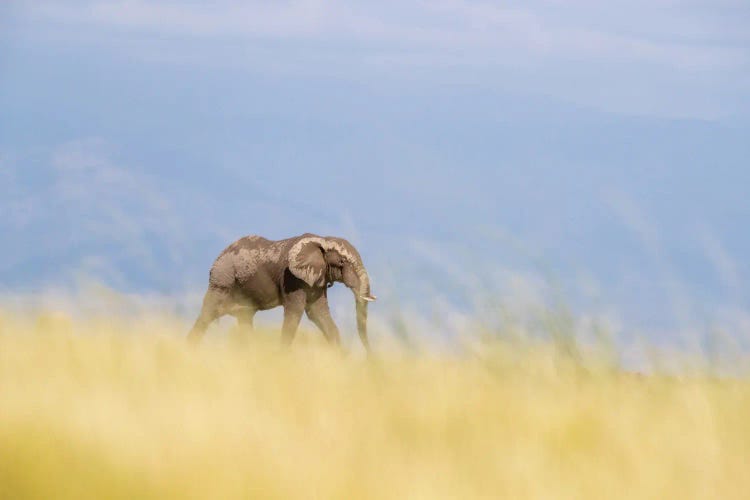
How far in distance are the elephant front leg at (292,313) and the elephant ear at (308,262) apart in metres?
0.13

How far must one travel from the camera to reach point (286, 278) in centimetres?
796

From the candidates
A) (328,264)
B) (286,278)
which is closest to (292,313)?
(286,278)

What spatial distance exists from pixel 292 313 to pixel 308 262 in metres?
0.40

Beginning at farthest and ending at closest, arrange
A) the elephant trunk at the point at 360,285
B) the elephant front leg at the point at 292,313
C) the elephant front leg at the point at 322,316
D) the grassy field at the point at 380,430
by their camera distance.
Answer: the elephant front leg at the point at 322,316
the elephant trunk at the point at 360,285
the elephant front leg at the point at 292,313
the grassy field at the point at 380,430

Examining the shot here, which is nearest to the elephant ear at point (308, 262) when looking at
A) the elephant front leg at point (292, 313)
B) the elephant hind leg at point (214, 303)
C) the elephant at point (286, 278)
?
the elephant at point (286, 278)

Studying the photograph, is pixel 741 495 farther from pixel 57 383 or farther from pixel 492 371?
pixel 57 383

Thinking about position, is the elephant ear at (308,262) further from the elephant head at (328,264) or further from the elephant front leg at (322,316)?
the elephant front leg at (322,316)

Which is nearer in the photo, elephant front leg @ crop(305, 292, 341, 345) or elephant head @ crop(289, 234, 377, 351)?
elephant head @ crop(289, 234, 377, 351)

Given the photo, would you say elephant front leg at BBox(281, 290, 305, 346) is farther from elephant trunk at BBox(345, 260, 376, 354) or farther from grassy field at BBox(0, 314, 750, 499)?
grassy field at BBox(0, 314, 750, 499)

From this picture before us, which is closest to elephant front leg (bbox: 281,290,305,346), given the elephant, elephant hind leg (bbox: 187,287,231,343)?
the elephant

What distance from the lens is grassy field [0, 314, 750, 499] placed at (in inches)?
128

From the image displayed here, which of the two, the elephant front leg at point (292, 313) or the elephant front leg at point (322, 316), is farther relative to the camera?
the elephant front leg at point (322, 316)

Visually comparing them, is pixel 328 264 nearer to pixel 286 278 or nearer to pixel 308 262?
pixel 308 262

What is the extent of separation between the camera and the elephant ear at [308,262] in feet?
25.8
